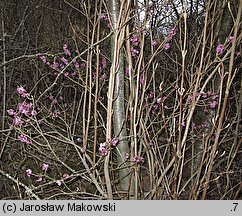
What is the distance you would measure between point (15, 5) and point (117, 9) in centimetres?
267

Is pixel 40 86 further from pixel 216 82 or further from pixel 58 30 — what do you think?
pixel 216 82

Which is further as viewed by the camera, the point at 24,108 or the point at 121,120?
the point at 24,108

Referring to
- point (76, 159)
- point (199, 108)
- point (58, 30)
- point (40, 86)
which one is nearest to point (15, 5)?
point (58, 30)

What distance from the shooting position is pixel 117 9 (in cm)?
244

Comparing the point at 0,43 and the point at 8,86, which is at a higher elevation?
the point at 0,43

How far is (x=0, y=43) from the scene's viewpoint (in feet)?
13.3

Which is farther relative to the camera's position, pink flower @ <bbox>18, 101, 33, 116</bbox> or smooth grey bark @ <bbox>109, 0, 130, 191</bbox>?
pink flower @ <bbox>18, 101, 33, 116</bbox>

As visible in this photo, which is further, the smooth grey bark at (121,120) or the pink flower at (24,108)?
the pink flower at (24,108)

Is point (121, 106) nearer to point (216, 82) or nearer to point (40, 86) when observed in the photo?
point (216, 82)
